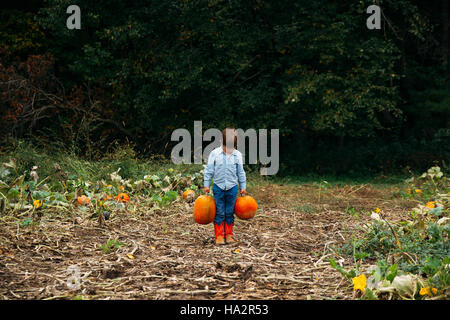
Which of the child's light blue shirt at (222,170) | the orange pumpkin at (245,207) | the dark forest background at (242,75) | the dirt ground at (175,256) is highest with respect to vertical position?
the dark forest background at (242,75)

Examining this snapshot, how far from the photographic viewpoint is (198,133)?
1367cm

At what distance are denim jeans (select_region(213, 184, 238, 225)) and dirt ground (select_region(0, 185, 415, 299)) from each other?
266 mm

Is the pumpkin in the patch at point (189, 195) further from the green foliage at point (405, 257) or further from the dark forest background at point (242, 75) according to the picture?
the dark forest background at point (242, 75)

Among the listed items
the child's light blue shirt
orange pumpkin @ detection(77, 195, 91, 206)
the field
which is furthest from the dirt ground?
the child's light blue shirt

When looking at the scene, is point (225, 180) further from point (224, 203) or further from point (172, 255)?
point (172, 255)

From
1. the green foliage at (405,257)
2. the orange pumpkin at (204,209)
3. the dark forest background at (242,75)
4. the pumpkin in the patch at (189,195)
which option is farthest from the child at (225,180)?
the dark forest background at (242,75)

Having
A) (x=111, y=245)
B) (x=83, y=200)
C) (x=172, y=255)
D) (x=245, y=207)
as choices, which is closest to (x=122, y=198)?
(x=83, y=200)

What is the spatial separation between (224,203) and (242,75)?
9.74 metres

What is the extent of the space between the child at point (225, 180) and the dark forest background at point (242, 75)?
285 inches

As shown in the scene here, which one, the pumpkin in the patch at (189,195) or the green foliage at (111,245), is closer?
the green foliage at (111,245)

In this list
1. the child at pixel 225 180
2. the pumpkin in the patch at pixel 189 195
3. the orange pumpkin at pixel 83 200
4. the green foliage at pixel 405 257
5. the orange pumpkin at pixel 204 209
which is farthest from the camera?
the pumpkin in the patch at pixel 189 195

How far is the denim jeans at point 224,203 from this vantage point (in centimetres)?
477

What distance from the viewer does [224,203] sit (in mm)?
4832

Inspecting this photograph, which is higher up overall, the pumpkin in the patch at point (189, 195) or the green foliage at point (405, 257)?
the pumpkin in the patch at point (189, 195)
